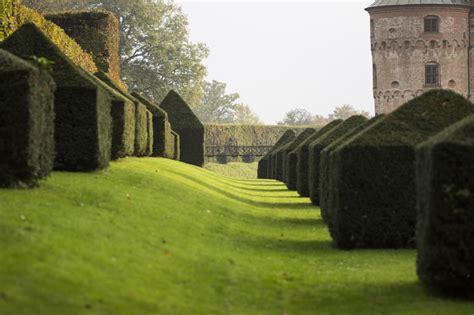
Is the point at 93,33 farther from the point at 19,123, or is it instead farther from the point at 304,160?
the point at 19,123

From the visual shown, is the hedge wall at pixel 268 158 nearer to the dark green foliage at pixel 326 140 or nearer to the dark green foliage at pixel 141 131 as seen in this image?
the dark green foliage at pixel 141 131

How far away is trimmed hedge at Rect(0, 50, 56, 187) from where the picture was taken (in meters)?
16.7

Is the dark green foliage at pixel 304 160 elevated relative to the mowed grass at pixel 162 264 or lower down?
elevated

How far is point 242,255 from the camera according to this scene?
57.3 feet

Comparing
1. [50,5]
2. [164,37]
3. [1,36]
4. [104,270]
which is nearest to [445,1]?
[164,37]

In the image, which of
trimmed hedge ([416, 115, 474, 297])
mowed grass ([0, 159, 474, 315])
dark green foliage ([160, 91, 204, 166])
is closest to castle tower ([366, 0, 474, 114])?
dark green foliage ([160, 91, 204, 166])

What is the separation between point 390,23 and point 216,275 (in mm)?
70612

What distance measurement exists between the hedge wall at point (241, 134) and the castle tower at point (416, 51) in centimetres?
1855

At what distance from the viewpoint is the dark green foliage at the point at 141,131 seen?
36406mm

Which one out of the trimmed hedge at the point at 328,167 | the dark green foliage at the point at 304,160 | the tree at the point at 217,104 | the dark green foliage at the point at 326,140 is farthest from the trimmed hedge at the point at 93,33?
the tree at the point at 217,104

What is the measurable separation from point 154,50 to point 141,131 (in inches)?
2320

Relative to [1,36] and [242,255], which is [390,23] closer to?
[1,36]

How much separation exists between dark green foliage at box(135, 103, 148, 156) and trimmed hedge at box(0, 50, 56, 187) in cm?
1868

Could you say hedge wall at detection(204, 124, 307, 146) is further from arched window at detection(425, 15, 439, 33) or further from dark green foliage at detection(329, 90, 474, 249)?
dark green foliage at detection(329, 90, 474, 249)
